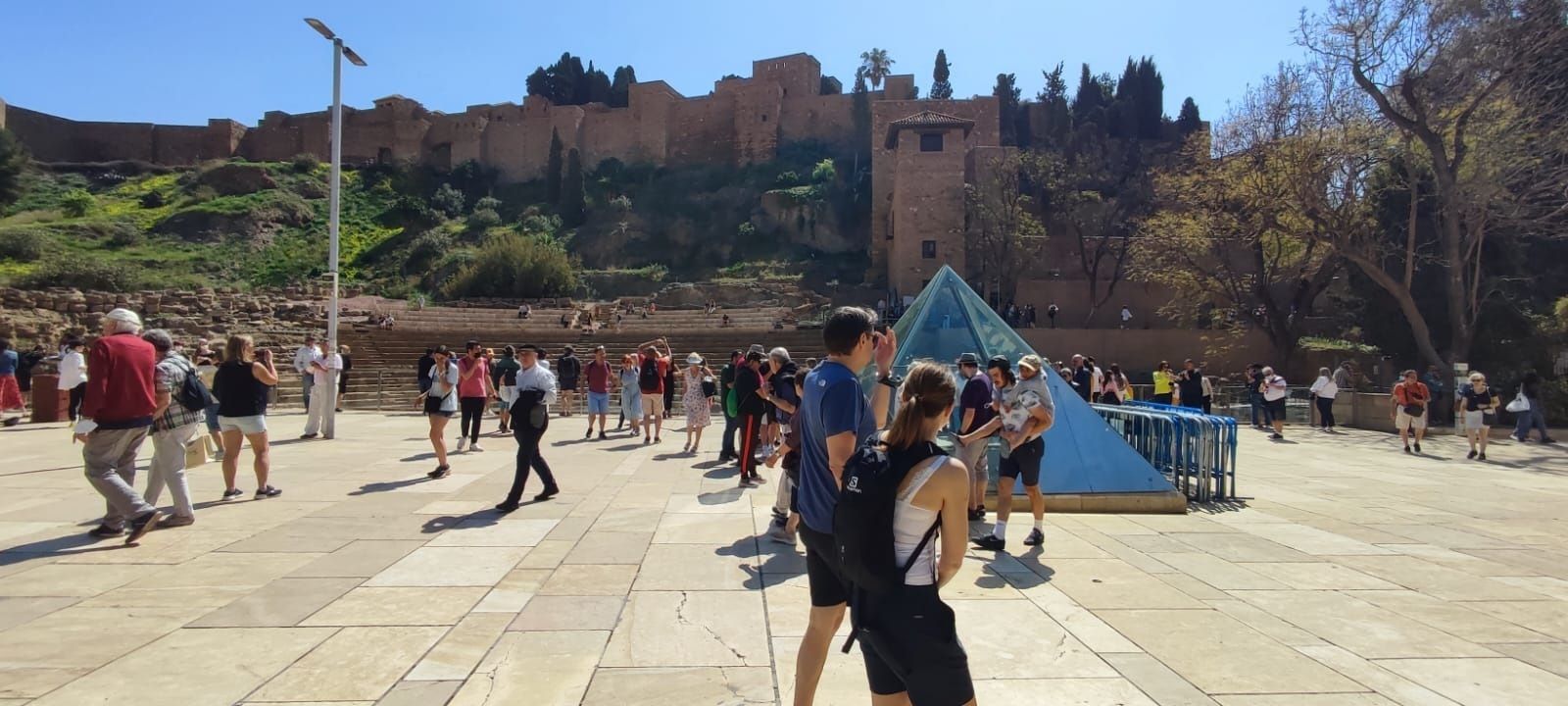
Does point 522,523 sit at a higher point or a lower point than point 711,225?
lower

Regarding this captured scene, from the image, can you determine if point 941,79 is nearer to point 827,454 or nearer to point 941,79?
point 941,79

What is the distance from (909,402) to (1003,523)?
401cm

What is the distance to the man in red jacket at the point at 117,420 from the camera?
5.95 m

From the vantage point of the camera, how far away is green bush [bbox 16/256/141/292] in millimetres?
37616

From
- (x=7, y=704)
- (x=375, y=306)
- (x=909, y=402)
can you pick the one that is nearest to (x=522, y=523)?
(x=7, y=704)

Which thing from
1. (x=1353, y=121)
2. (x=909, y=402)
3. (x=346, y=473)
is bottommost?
(x=346, y=473)

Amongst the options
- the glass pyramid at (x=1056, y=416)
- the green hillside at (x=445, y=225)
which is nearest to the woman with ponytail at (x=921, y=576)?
the glass pyramid at (x=1056, y=416)

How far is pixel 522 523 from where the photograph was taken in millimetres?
6973

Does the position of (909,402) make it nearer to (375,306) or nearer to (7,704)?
(7,704)

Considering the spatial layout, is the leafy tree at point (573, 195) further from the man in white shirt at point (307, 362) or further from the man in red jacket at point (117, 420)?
the man in red jacket at point (117, 420)

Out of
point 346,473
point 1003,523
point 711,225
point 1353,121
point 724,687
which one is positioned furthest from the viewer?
point 711,225

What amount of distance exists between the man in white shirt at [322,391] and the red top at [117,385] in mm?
6724

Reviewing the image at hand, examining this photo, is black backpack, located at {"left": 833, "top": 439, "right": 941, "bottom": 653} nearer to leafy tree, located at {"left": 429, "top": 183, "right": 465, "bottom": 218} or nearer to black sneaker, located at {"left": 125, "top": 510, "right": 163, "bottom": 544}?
black sneaker, located at {"left": 125, "top": 510, "right": 163, "bottom": 544}

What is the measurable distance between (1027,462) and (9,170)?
75.3m
